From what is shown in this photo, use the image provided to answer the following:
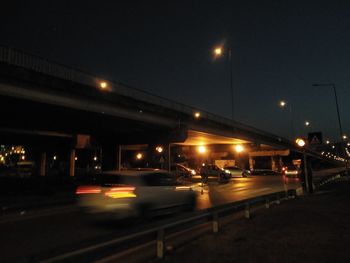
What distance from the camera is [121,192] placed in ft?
29.7

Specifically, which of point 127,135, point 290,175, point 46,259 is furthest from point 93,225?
point 290,175

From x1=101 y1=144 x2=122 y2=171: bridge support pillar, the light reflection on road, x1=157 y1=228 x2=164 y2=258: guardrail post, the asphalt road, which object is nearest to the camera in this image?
x1=157 y1=228 x2=164 y2=258: guardrail post

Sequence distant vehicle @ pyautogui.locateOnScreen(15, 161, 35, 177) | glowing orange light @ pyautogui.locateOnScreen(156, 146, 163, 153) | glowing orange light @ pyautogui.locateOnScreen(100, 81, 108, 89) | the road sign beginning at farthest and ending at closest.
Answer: distant vehicle @ pyautogui.locateOnScreen(15, 161, 35, 177) < glowing orange light @ pyautogui.locateOnScreen(156, 146, 163, 153) < glowing orange light @ pyautogui.locateOnScreen(100, 81, 108, 89) < the road sign

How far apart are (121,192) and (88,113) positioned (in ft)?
51.4

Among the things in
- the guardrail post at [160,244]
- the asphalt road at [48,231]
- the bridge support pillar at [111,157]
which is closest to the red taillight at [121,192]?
the asphalt road at [48,231]

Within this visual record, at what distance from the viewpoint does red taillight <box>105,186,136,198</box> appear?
900 cm

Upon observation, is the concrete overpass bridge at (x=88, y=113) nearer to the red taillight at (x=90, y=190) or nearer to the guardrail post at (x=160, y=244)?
the red taillight at (x=90, y=190)

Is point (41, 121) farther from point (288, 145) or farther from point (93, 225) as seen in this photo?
point (288, 145)

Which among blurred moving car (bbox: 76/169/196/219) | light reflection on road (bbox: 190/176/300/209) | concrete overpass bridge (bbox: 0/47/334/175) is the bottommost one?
light reflection on road (bbox: 190/176/300/209)

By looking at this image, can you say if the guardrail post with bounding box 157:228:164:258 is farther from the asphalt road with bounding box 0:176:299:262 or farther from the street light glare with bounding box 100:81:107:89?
the street light glare with bounding box 100:81:107:89

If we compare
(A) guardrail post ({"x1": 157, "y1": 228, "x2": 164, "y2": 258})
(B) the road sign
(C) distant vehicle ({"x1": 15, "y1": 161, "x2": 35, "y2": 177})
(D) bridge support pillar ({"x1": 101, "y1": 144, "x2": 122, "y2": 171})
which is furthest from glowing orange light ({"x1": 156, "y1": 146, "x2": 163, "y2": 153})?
(A) guardrail post ({"x1": 157, "y1": 228, "x2": 164, "y2": 258})

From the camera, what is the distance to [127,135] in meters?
35.8

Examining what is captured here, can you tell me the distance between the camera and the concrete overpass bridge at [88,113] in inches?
695

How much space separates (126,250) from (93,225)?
3285mm
